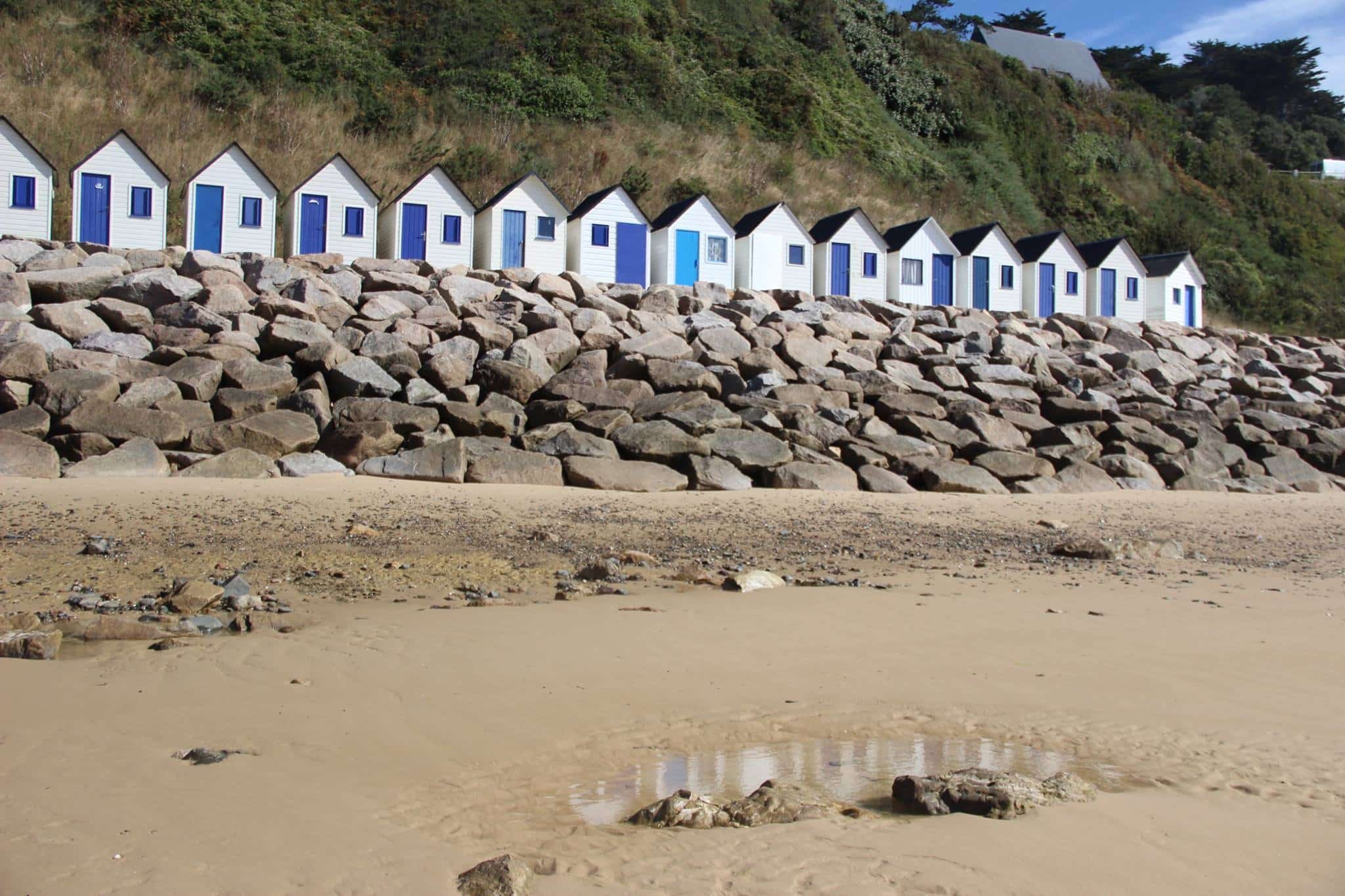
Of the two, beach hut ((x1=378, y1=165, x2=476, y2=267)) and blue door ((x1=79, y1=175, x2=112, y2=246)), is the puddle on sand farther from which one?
blue door ((x1=79, y1=175, x2=112, y2=246))

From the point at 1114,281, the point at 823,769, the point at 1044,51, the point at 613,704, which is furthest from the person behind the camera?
the point at 1044,51

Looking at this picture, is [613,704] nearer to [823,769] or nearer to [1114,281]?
[823,769]

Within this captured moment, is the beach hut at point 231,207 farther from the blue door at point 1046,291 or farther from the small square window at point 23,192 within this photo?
the blue door at point 1046,291

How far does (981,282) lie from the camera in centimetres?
3144

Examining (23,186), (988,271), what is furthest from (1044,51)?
(23,186)

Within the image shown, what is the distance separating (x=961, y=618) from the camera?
755 centimetres

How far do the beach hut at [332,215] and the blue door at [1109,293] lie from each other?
22047mm

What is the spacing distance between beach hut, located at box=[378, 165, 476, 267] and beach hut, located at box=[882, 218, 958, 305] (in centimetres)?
1198

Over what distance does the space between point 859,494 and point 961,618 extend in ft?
21.0

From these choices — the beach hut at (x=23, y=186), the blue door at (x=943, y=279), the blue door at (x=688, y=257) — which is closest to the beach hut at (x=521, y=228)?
the blue door at (x=688, y=257)

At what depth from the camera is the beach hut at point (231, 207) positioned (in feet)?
80.3

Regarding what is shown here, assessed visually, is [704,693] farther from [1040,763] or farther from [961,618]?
[961,618]

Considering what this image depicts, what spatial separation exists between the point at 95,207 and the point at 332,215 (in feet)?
16.4

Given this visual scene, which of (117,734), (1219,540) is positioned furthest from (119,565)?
(1219,540)
